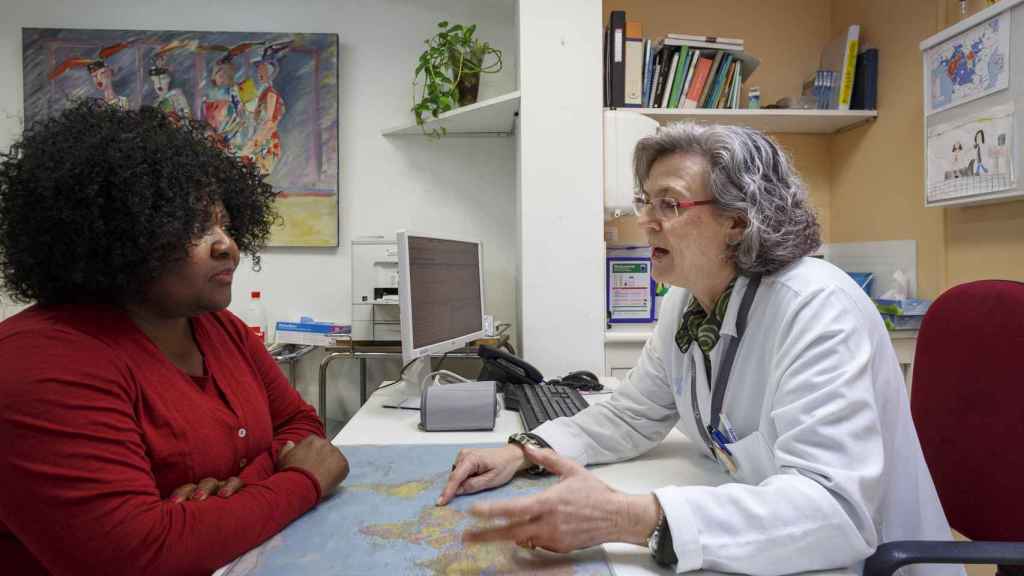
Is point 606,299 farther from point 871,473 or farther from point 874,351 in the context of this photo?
point 871,473

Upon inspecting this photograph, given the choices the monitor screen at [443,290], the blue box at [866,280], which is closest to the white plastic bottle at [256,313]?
the monitor screen at [443,290]

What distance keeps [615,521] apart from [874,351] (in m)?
0.52

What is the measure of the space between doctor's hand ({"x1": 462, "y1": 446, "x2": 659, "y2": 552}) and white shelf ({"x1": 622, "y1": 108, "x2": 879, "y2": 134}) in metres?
1.89

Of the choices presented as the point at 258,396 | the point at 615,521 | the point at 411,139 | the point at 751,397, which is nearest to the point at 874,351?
the point at 751,397

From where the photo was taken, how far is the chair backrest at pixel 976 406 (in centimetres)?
101

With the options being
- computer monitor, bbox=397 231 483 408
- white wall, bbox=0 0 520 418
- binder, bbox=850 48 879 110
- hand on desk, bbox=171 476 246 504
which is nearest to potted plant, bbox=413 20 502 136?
white wall, bbox=0 0 520 418

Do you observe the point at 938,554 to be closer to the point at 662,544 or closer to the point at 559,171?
the point at 662,544

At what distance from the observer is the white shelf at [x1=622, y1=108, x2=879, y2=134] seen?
2.50m

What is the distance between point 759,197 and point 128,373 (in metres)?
1.03

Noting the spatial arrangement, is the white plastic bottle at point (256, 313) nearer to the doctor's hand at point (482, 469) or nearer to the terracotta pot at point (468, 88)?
the terracotta pot at point (468, 88)

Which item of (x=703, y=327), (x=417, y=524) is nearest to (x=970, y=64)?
(x=703, y=327)

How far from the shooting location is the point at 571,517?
763 millimetres

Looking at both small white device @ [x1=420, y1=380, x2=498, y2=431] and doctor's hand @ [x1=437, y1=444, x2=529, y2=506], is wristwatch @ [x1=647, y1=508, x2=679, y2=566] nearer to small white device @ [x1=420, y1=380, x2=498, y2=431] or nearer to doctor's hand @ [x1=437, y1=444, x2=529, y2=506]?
doctor's hand @ [x1=437, y1=444, x2=529, y2=506]

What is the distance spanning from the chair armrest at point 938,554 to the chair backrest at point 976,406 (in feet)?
0.72
